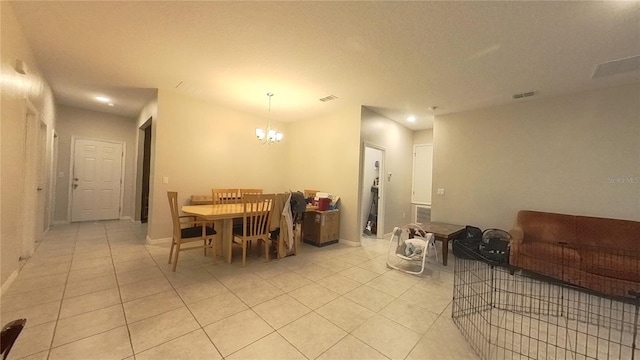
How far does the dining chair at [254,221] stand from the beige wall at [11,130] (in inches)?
88.8

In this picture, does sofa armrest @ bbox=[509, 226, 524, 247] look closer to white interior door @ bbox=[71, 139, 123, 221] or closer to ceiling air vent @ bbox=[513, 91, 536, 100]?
ceiling air vent @ bbox=[513, 91, 536, 100]

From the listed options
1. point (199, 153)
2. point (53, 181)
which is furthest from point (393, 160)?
point (53, 181)

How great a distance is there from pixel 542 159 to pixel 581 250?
147cm

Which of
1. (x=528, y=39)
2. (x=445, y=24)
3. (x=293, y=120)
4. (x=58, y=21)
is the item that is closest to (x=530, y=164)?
(x=528, y=39)

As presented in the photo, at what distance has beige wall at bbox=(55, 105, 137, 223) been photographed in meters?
5.47

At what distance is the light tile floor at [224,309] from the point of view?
67.4 inches

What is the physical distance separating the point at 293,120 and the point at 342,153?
1835mm

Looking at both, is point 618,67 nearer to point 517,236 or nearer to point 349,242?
point 517,236

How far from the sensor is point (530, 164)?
385cm

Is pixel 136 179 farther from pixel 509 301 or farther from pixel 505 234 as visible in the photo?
pixel 505 234

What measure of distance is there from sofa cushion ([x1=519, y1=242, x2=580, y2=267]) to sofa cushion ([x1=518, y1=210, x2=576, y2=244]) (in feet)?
0.94

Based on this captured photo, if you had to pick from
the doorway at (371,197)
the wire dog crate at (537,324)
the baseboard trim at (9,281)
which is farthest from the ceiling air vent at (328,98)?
the baseboard trim at (9,281)

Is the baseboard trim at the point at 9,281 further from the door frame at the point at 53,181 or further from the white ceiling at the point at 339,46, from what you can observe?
the door frame at the point at 53,181

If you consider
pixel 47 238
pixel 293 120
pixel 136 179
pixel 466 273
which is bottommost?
pixel 47 238
